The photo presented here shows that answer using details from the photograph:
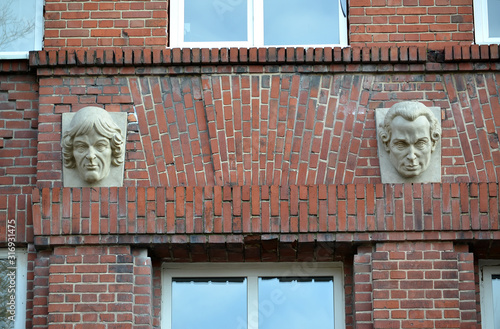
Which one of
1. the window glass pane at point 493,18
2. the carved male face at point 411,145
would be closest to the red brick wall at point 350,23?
the window glass pane at point 493,18

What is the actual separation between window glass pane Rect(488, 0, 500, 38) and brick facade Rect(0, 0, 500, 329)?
0.99 ft

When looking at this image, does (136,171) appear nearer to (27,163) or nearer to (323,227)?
(27,163)

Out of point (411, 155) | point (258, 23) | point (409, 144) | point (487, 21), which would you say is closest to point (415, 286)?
point (411, 155)

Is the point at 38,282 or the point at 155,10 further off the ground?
the point at 155,10

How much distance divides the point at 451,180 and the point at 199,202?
221cm

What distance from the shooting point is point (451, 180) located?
34.7 feet

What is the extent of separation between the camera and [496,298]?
10.6 meters

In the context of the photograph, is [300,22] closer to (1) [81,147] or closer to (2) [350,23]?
(2) [350,23]

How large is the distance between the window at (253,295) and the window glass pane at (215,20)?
7.00ft

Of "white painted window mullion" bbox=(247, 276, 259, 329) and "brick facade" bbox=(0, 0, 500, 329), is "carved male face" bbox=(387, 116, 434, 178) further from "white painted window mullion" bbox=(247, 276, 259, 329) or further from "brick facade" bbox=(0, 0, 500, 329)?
"white painted window mullion" bbox=(247, 276, 259, 329)

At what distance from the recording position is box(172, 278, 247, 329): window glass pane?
1068cm

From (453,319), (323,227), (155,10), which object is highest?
(155,10)

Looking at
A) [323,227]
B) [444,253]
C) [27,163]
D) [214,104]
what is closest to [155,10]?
[214,104]

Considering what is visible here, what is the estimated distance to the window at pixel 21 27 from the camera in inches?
444
